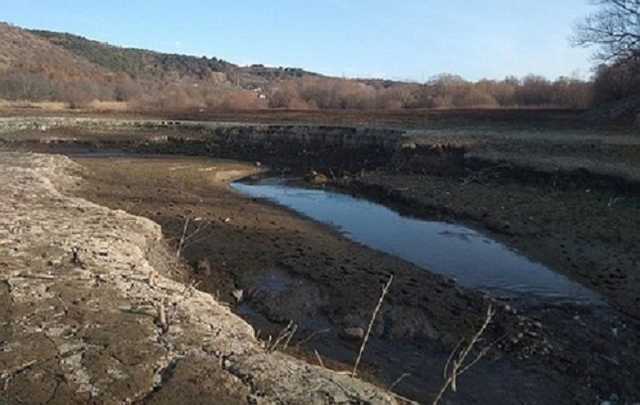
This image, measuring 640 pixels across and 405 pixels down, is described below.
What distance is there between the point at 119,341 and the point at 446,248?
8466mm

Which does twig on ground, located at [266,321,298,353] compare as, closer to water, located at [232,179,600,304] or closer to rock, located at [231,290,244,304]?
rock, located at [231,290,244,304]

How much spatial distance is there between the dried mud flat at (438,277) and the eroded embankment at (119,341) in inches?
52.9

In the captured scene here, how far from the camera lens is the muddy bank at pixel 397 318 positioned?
22.7 ft

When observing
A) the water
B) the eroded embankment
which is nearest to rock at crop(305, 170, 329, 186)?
the water

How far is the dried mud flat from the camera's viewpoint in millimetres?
7145

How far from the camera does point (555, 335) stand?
8172mm

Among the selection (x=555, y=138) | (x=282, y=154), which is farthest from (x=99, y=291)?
(x=282, y=154)

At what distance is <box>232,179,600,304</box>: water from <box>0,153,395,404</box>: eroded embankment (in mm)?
5298

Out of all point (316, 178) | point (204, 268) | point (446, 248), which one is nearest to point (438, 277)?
point (446, 248)

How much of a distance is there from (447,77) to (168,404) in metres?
74.5

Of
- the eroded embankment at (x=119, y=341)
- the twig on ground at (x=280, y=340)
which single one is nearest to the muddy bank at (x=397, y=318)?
the twig on ground at (x=280, y=340)

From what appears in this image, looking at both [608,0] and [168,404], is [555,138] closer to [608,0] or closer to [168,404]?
[608,0]

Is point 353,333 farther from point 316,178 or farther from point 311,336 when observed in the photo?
point 316,178

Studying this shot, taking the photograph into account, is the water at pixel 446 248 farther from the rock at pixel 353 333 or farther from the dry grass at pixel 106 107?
the dry grass at pixel 106 107
